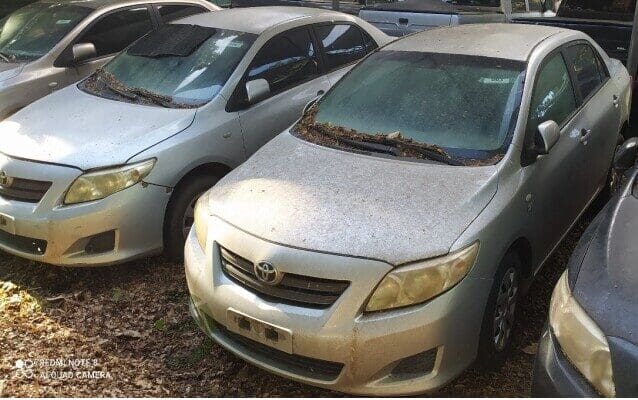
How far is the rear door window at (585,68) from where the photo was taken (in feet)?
14.4

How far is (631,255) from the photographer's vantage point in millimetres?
2426

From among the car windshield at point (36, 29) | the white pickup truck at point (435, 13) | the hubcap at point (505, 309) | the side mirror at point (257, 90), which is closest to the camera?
the hubcap at point (505, 309)

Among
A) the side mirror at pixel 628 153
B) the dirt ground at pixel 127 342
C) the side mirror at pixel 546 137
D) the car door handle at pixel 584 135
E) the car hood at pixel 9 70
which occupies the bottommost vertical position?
the dirt ground at pixel 127 342

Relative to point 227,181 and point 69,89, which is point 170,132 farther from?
point 69,89

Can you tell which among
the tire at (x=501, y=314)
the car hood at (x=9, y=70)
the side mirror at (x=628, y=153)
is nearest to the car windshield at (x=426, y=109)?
the tire at (x=501, y=314)

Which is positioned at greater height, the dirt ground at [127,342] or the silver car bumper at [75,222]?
the silver car bumper at [75,222]

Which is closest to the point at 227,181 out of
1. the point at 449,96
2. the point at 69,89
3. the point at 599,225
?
the point at 449,96

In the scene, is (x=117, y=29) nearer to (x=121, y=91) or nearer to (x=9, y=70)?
(x=9, y=70)

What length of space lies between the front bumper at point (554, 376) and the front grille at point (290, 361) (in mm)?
850

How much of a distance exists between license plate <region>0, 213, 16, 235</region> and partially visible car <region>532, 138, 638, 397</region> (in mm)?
3264

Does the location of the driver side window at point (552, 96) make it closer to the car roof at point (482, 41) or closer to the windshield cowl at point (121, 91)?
the car roof at point (482, 41)

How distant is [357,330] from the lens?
271cm

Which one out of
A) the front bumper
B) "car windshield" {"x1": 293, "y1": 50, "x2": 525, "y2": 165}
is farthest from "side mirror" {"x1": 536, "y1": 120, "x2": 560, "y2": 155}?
the front bumper

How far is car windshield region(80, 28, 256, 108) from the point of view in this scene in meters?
4.69
